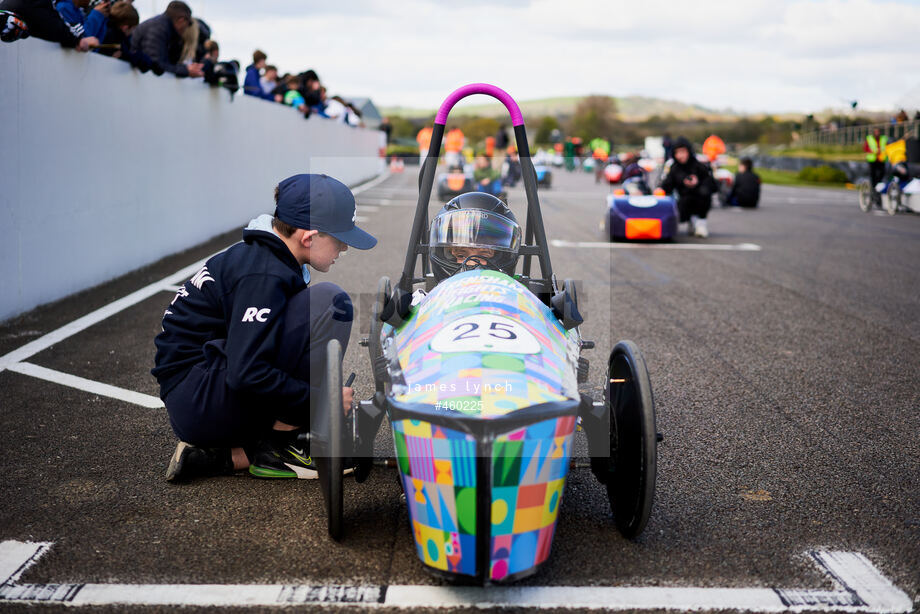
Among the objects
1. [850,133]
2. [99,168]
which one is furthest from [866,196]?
[850,133]

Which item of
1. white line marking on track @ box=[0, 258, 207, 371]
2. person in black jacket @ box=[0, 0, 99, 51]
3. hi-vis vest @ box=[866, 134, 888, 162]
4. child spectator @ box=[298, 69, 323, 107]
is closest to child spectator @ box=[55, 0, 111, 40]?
person in black jacket @ box=[0, 0, 99, 51]

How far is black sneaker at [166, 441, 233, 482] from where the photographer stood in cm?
347

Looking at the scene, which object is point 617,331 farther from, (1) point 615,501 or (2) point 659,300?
(1) point 615,501

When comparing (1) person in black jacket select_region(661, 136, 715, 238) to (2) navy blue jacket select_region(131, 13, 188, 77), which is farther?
(1) person in black jacket select_region(661, 136, 715, 238)

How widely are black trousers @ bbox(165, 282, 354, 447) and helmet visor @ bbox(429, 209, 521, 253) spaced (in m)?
0.68

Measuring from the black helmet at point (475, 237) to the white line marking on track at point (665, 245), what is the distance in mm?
8020

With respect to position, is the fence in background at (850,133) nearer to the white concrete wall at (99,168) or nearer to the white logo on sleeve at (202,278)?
the white concrete wall at (99,168)

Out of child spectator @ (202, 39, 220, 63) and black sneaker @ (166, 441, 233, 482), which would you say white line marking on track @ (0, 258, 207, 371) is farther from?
child spectator @ (202, 39, 220, 63)

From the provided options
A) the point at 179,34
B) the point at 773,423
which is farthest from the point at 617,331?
the point at 179,34

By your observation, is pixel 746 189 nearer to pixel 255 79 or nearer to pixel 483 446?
pixel 255 79

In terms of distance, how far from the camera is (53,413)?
4.29 m

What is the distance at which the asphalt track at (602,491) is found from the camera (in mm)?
2822

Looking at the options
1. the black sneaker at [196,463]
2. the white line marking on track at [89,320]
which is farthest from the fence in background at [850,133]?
the black sneaker at [196,463]

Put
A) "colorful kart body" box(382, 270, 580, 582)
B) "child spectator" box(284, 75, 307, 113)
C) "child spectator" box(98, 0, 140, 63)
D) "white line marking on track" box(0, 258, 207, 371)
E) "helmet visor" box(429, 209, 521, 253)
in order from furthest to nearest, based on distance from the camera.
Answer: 1. "child spectator" box(284, 75, 307, 113)
2. "child spectator" box(98, 0, 140, 63)
3. "white line marking on track" box(0, 258, 207, 371)
4. "helmet visor" box(429, 209, 521, 253)
5. "colorful kart body" box(382, 270, 580, 582)
